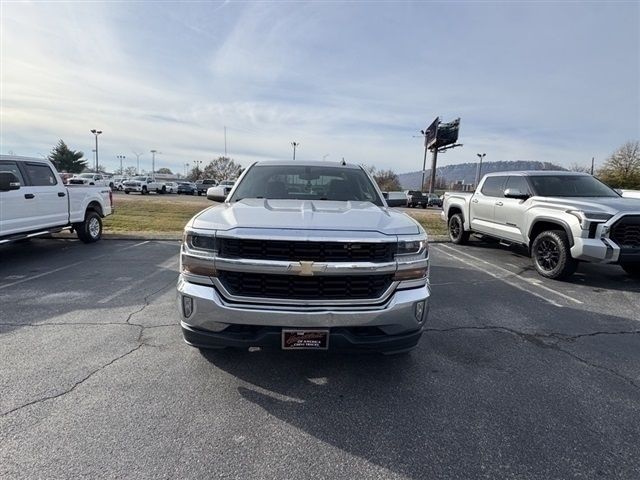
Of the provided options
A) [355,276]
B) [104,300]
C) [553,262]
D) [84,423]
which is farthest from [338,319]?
[553,262]

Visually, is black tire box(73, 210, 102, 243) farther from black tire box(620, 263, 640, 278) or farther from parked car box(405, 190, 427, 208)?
parked car box(405, 190, 427, 208)

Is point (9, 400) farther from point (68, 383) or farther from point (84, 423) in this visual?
point (84, 423)

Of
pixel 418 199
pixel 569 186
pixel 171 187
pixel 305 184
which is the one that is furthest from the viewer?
pixel 171 187

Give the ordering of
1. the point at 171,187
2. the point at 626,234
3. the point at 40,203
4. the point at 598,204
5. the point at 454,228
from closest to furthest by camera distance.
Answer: the point at 626,234 < the point at 598,204 < the point at 40,203 < the point at 454,228 < the point at 171,187

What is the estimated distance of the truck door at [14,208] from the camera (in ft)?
22.6

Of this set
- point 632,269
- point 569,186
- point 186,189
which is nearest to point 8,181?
point 569,186

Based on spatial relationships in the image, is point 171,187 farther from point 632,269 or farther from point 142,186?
point 632,269

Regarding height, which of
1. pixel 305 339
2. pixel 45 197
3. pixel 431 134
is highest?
pixel 431 134

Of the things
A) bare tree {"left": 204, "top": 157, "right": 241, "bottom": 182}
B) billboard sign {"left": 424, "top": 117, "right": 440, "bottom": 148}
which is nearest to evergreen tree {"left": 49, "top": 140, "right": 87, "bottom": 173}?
bare tree {"left": 204, "top": 157, "right": 241, "bottom": 182}

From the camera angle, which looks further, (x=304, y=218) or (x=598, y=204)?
(x=598, y=204)

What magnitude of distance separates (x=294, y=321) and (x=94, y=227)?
29.1 feet

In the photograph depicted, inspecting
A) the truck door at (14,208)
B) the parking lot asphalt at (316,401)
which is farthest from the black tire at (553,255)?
the truck door at (14,208)

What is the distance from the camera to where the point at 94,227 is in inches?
375

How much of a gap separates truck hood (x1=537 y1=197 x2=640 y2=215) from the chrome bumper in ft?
16.4
